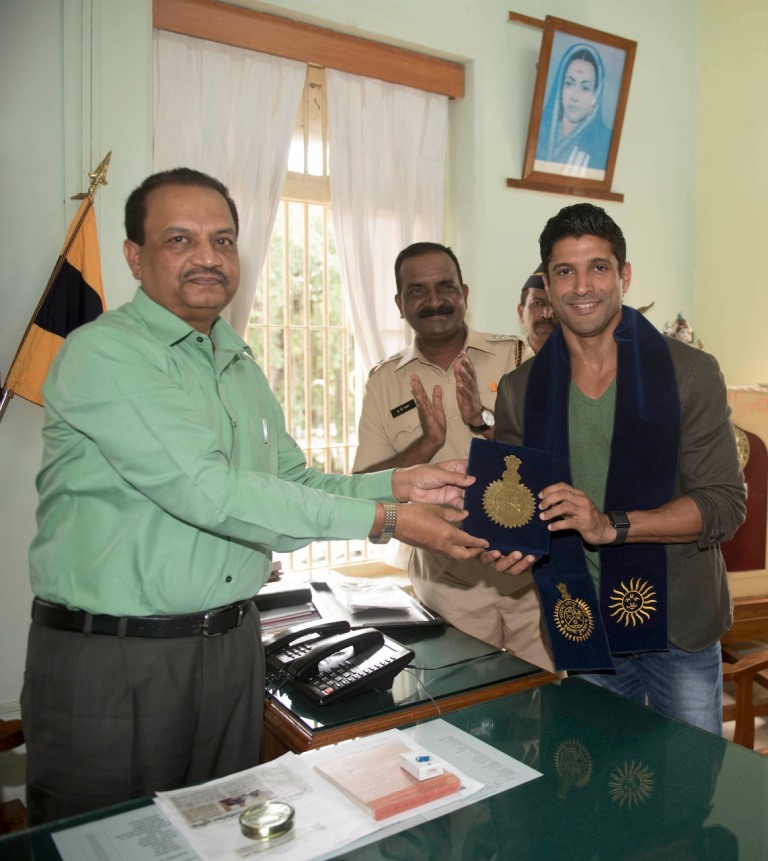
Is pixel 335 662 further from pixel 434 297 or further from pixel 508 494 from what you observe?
pixel 434 297

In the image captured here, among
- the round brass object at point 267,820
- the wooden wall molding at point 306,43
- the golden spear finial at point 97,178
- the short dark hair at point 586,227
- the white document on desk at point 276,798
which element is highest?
the wooden wall molding at point 306,43

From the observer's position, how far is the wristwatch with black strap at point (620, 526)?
183 centimetres

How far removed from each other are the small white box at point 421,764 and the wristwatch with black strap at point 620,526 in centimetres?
80

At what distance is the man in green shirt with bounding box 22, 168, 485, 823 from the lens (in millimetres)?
1504

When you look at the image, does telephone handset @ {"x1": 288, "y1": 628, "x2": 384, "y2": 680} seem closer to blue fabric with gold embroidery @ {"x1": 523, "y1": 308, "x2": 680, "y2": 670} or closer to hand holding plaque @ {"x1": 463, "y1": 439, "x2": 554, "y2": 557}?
hand holding plaque @ {"x1": 463, "y1": 439, "x2": 554, "y2": 557}

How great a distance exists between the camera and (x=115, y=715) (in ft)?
4.97

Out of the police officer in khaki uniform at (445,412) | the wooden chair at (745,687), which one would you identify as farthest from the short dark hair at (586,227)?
the wooden chair at (745,687)

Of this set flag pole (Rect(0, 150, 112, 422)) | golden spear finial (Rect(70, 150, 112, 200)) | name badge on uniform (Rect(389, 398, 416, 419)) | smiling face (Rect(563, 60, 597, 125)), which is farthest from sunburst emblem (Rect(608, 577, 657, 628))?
smiling face (Rect(563, 60, 597, 125))

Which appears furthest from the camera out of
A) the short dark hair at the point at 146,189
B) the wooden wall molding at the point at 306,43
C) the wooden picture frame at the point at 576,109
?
the wooden picture frame at the point at 576,109

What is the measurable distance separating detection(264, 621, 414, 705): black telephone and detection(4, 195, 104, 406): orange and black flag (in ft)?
4.76

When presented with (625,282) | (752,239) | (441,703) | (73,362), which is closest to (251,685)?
(441,703)

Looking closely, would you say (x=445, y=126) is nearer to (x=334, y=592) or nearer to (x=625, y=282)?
(x=625, y=282)

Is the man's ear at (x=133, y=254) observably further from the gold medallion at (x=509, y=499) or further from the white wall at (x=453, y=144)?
the white wall at (x=453, y=144)

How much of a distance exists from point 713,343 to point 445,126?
6.86 ft
